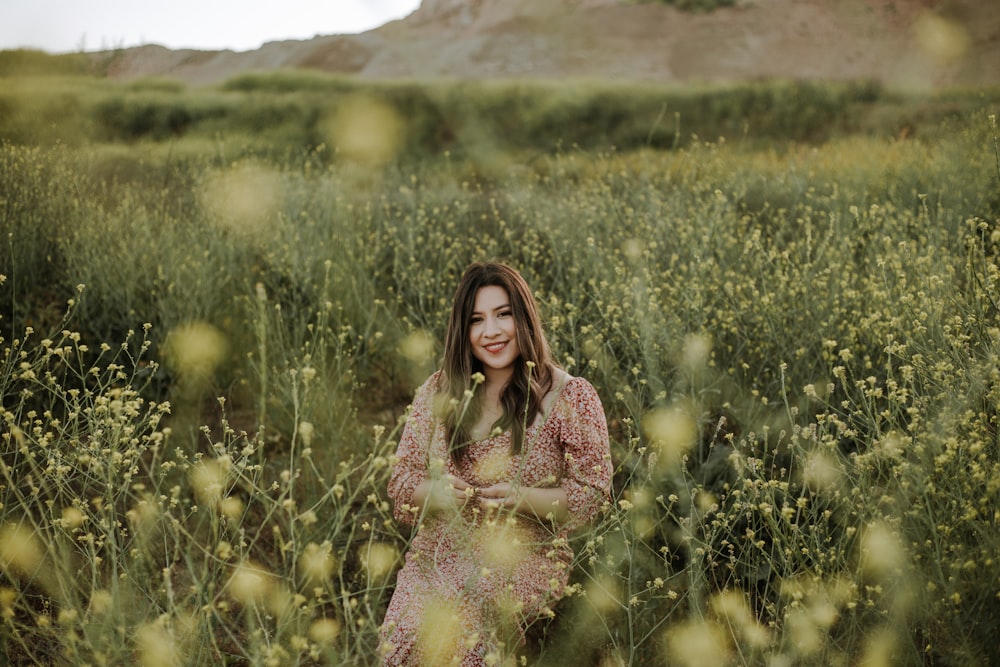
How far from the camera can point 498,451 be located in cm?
235

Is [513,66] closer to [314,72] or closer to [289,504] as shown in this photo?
[314,72]

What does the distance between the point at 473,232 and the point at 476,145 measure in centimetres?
662

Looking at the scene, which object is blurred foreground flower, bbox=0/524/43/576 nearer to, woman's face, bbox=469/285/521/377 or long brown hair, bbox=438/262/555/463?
long brown hair, bbox=438/262/555/463

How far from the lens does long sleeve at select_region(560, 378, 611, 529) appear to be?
7.20 ft

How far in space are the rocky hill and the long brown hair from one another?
43.8 ft

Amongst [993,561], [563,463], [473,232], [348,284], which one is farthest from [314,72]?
[993,561]

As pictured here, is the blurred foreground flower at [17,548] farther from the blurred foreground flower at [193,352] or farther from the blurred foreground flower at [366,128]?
the blurred foreground flower at [366,128]

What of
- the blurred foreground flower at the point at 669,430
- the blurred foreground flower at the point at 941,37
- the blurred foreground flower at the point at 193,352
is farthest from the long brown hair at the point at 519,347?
the blurred foreground flower at the point at 941,37

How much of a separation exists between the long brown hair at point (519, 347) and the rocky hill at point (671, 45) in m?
13.3

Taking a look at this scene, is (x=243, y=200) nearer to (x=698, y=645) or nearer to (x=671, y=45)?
(x=698, y=645)

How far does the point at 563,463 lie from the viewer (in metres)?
2.39

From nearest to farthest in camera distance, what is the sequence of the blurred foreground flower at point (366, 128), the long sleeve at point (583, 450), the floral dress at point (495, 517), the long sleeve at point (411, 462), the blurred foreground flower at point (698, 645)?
the blurred foreground flower at point (698, 645)
the floral dress at point (495, 517)
the long sleeve at point (583, 450)
the long sleeve at point (411, 462)
the blurred foreground flower at point (366, 128)

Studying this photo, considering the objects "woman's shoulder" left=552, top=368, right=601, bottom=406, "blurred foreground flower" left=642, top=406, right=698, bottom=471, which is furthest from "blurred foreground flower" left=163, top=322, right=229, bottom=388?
"blurred foreground flower" left=642, top=406, right=698, bottom=471

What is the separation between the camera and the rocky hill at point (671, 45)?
15.3 metres
